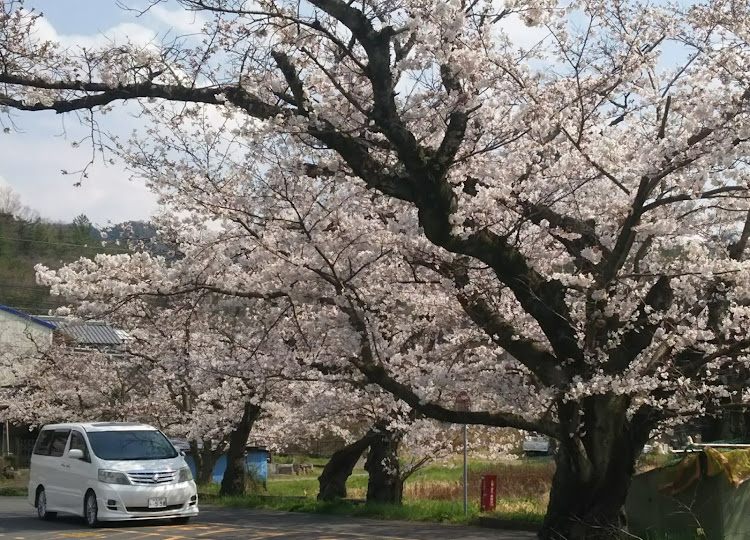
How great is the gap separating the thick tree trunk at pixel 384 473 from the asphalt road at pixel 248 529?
1.82 meters

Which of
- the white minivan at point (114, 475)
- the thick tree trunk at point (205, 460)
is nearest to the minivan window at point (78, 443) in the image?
the white minivan at point (114, 475)

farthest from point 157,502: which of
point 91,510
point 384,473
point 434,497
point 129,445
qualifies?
point 434,497

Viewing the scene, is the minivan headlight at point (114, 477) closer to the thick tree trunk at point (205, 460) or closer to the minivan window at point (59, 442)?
the minivan window at point (59, 442)

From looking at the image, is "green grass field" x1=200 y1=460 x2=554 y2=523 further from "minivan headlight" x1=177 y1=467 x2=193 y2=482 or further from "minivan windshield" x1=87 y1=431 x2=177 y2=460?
"minivan windshield" x1=87 y1=431 x2=177 y2=460

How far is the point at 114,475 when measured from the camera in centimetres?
1498

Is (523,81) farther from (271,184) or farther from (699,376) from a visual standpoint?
(699,376)

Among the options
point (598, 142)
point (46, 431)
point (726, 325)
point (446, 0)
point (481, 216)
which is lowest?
point (46, 431)

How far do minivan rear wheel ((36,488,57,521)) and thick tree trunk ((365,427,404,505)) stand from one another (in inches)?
255

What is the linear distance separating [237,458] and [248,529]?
9264mm

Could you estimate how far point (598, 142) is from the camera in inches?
422

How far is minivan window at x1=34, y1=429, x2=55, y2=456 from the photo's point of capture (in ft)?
56.6

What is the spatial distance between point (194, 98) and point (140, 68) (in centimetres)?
73

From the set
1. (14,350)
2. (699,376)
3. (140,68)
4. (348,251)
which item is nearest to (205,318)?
(348,251)

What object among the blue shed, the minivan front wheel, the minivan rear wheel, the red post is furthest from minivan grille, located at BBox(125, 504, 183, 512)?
the blue shed
